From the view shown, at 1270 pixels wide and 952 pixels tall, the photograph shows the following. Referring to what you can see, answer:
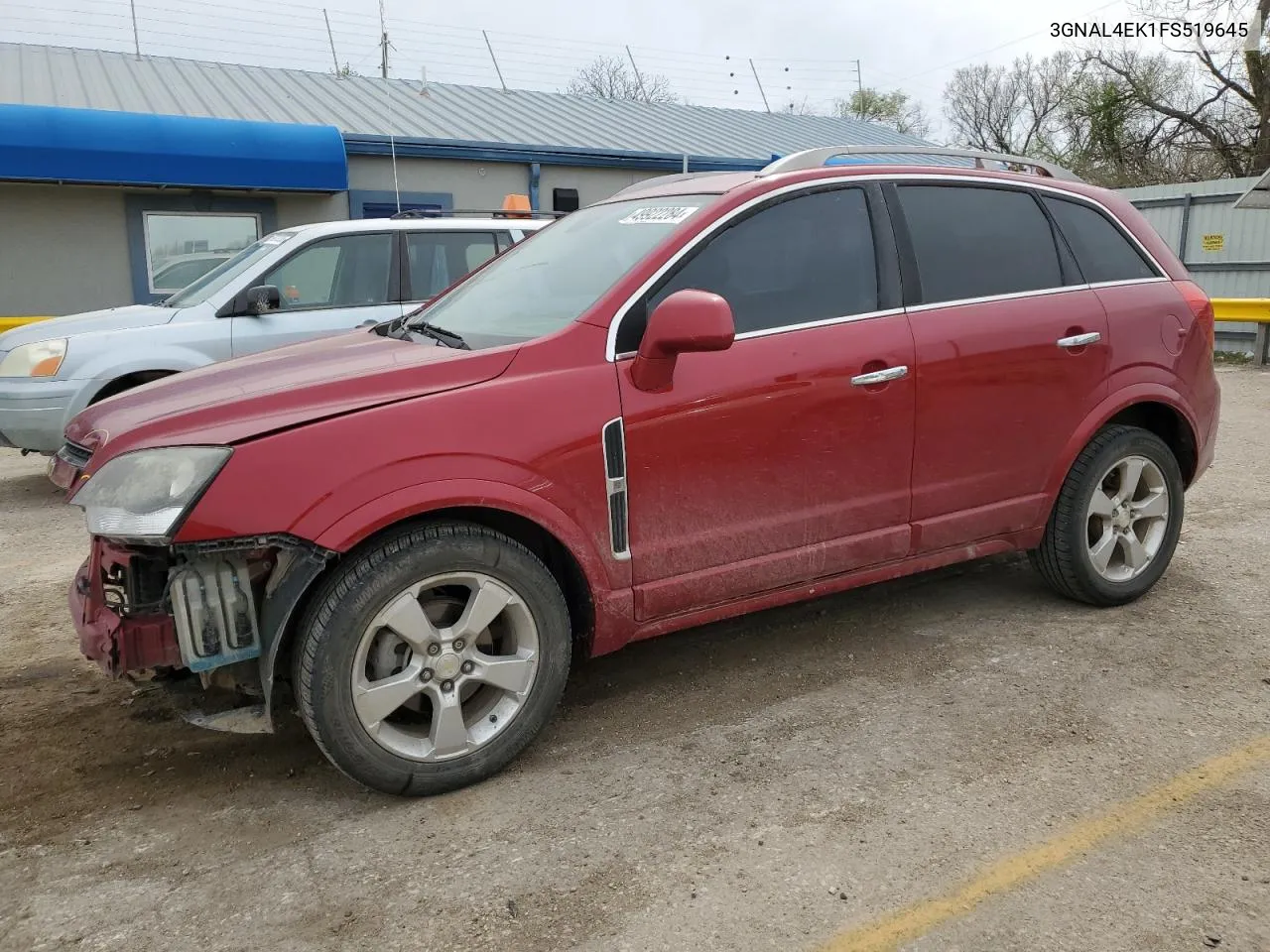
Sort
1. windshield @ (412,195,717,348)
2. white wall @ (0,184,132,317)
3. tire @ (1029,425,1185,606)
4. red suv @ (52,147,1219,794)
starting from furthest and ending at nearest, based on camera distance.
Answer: white wall @ (0,184,132,317), tire @ (1029,425,1185,606), windshield @ (412,195,717,348), red suv @ (52,147,1219,794)

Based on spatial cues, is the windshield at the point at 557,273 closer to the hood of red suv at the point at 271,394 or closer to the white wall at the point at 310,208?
the hood of red suv at the point at 271,394

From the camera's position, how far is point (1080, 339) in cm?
392

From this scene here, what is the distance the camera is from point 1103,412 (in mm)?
4023

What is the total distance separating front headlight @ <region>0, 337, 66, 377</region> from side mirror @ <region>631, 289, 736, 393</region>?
4968 mm

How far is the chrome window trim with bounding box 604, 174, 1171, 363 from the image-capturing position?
3.14m

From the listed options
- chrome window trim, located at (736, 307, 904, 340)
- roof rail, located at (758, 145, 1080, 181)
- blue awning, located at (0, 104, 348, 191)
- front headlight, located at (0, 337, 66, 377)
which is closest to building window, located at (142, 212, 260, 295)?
blue awning, located at (0, 104, 348, 191)

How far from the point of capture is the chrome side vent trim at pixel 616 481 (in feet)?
9.89

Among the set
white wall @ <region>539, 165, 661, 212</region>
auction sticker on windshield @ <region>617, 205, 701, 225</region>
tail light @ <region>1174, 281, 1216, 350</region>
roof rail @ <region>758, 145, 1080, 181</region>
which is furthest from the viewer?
white wall @ <region>539, 165, 661, 212</region>

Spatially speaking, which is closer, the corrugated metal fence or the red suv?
the red suv

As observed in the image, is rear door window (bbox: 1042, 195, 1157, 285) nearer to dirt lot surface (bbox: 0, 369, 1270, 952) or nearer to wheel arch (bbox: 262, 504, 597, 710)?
dirt lot surface (bbox: 0, 369, 1270, 952)

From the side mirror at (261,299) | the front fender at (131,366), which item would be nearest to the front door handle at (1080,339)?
the side mirror at (261,299)

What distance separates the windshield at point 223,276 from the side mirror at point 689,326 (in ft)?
15.6

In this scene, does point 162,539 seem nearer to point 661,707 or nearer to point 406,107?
point 661,707

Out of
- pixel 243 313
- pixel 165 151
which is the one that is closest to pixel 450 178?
pixel 165 151
